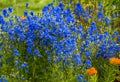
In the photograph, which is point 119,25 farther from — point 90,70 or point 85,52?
point 90,70

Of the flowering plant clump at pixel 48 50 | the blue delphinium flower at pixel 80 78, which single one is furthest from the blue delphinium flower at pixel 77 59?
the blue delphinium flower at pixel 80 78

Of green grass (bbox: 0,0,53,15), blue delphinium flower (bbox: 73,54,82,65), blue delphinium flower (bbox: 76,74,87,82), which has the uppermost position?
green grass (bbox: 0,0,53,15)

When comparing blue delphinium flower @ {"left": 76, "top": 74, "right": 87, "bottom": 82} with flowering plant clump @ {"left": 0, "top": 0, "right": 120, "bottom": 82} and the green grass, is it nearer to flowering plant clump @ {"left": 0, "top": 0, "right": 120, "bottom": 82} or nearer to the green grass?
flowering plant clump @ {"left": 0, "top": 0, "right": 120, "bottom": 82}

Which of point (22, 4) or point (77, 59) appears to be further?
point (22, 4)

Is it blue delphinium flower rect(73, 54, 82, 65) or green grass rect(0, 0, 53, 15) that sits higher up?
green grass rect(0, 0, 53, 15)

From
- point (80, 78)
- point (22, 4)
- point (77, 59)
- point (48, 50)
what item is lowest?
point (80, 78)

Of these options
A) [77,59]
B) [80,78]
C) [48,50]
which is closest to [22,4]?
[48,50]

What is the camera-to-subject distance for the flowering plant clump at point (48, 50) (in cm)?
521

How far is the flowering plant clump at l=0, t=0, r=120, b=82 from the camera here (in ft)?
17.1

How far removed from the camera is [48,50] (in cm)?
540

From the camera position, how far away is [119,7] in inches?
284

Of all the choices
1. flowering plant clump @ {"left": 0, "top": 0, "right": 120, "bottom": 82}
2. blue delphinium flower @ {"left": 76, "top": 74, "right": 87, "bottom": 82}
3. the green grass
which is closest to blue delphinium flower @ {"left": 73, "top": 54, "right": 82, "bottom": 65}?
flowering plant clump @ {"left": 0, "top": 0, "right": 120, "bottom": 82}

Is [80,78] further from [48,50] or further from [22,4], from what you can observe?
[22,4]

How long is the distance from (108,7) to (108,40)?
5.85 ft
